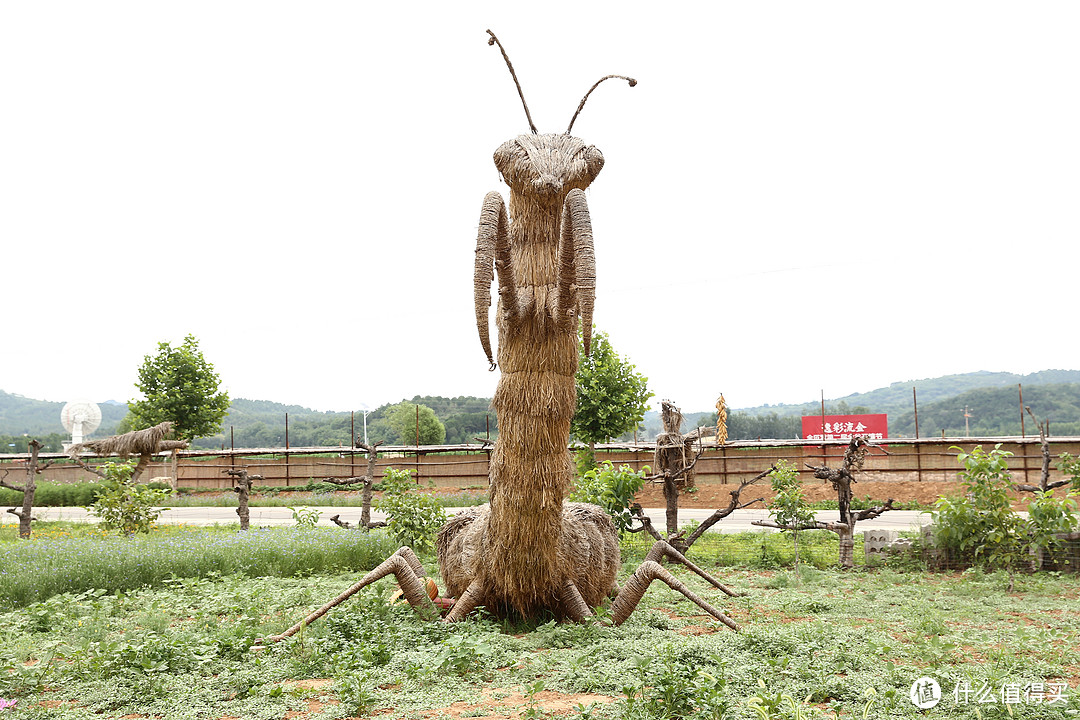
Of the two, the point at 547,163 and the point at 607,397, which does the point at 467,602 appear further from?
the point at 607,397

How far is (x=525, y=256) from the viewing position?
Answer: 5188 mm

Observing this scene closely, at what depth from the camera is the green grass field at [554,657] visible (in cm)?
349

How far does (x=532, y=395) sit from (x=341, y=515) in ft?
50.4

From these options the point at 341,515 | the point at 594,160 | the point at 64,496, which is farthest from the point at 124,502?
the point at 64,496

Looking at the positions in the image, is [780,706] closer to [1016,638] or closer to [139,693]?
[1016,638]

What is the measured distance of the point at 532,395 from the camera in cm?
498

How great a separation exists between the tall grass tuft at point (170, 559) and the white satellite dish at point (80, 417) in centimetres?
2611

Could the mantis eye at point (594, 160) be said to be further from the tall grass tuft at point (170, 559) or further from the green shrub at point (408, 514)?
the green shrub at point (408, 514)

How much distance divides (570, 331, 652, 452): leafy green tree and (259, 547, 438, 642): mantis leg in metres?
12.1

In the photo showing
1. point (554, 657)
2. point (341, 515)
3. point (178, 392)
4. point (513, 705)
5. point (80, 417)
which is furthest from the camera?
point (80, 417)

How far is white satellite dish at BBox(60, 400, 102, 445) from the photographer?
103 ft

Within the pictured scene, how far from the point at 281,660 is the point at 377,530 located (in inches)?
264

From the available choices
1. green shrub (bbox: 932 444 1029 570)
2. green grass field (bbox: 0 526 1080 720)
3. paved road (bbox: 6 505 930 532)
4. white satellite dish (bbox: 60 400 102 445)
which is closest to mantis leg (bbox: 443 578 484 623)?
green grass field (bbox: 0 526 1080 720)

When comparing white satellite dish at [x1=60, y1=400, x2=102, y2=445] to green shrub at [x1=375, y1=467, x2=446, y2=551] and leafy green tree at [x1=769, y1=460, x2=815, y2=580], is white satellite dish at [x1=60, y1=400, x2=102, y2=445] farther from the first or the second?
leafy green tree at [x1=769, y1=460, x2=815, y2=580]
